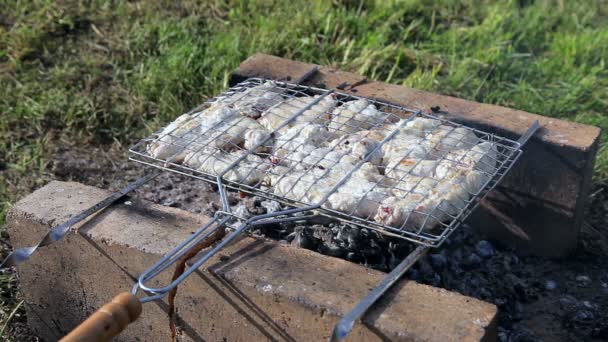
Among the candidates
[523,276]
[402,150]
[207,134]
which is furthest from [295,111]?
[523,276]

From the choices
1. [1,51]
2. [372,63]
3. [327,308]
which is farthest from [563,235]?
[1,51]

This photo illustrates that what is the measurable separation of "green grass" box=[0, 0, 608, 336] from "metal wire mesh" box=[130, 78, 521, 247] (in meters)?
1.28

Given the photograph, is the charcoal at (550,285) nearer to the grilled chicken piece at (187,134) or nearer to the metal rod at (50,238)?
the grilled chicken piece at (187,134)

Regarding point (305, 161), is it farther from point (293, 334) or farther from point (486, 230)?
point (486, 230)

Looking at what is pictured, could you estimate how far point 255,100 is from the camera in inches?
115

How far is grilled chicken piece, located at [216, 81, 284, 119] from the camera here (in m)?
2.83

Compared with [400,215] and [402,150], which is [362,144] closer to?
[402,150]

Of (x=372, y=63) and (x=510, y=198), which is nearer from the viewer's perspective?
(x=510, y=198)

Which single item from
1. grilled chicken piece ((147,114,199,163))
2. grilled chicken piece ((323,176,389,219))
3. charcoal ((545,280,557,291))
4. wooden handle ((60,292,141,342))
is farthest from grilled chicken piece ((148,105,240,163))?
charcoal ((545,280,557,291))

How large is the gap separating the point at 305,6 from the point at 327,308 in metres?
3.12

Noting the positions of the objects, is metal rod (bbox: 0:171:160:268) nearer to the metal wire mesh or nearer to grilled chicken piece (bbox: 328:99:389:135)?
the metal wire mesh

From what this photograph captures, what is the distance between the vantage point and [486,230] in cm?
315

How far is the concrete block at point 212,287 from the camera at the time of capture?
2008 mm

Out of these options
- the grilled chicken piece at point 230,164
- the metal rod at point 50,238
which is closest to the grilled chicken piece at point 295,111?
the grilled chicken piece at point 230,164
